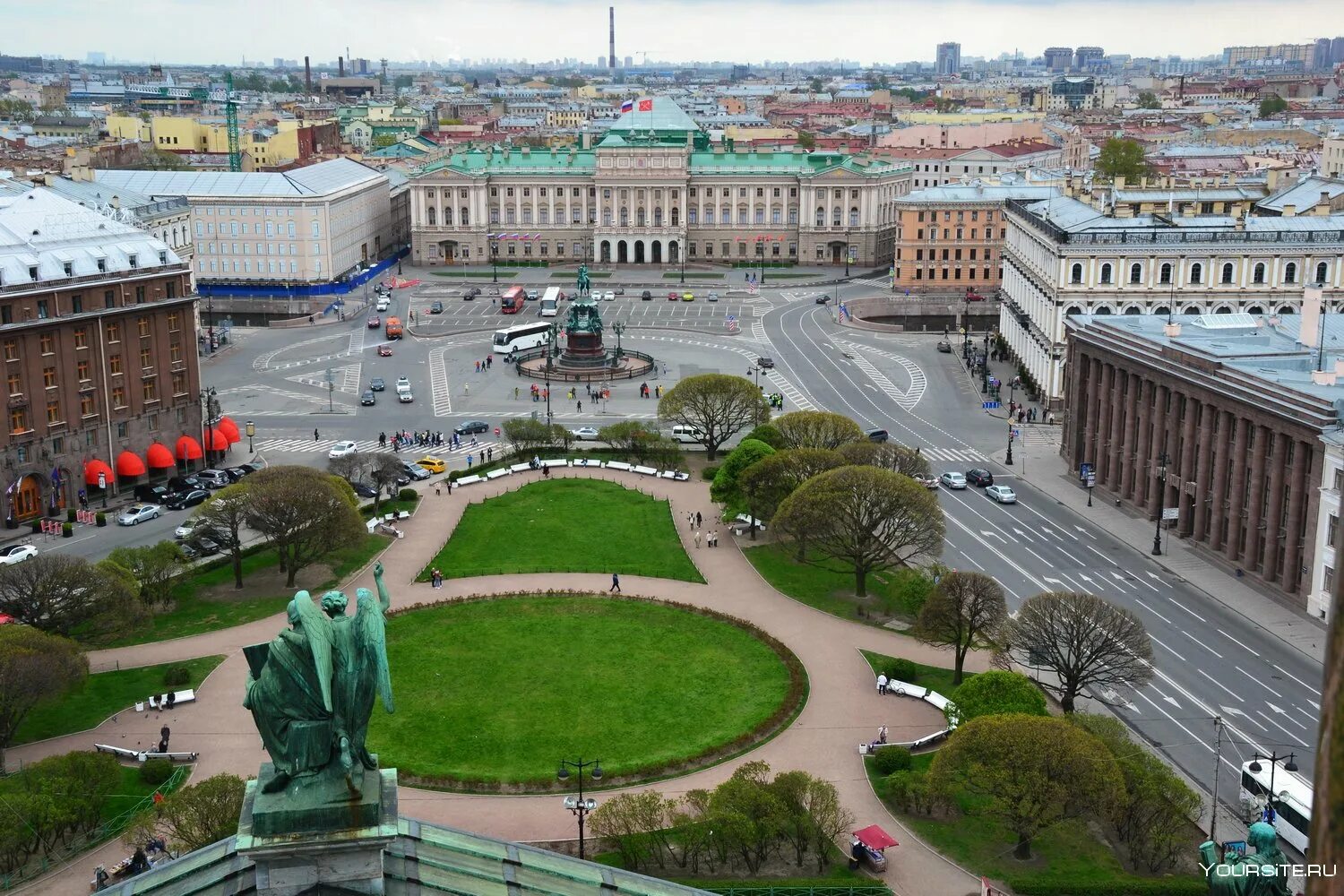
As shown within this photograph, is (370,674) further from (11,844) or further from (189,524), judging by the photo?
(189,524)

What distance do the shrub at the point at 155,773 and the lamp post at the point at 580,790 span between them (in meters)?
14.3

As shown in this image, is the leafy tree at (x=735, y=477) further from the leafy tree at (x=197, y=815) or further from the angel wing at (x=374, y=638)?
the angel wing at (x=374, y=638)

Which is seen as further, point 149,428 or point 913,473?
point 149,428

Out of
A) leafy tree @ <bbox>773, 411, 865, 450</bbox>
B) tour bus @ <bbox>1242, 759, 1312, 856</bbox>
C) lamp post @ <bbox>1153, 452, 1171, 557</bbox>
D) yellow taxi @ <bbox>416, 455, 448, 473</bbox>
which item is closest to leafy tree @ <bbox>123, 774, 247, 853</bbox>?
tour bus @ <bbox>1242, 759, 1312, 856</bbox>

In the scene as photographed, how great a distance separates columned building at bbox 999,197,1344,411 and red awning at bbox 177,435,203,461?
63.5m

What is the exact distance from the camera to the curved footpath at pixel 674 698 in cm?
5069

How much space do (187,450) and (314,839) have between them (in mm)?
82386

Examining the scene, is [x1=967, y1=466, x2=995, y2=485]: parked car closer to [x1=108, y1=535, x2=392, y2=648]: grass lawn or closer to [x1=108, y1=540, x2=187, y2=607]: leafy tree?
[x1=108, y1=535, x2=392, y2=648]: grass lawn

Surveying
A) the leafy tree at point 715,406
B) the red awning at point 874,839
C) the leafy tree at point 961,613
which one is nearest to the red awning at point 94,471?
the leafy tree at point 715,406

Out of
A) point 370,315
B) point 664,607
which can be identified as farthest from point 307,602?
Answer: point 370,315

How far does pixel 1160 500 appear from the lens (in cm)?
8662

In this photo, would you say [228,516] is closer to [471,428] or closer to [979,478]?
[471,428]

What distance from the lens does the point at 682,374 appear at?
129750 mm

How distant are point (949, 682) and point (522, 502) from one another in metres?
35.5
